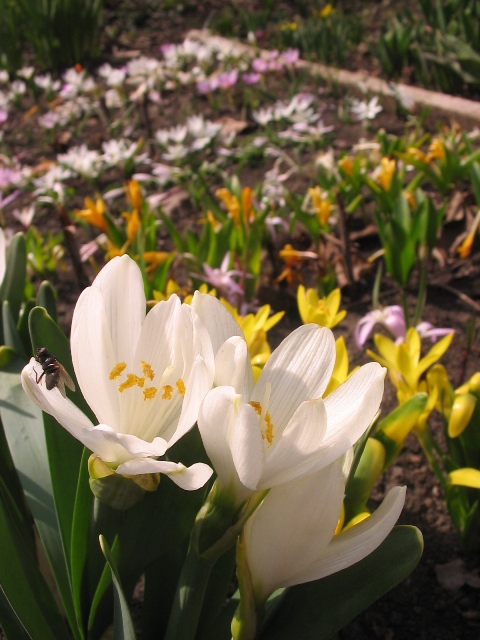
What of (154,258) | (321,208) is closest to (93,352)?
(154,258)

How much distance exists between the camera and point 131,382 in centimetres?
70

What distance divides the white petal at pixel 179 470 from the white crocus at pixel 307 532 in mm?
94

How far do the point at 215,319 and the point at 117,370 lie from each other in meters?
0.12

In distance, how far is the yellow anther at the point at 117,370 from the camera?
689 mm

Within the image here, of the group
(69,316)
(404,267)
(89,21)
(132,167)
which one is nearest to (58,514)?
(404,267)

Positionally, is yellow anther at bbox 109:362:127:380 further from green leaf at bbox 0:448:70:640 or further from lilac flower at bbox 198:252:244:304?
lilac flower at bbox 198:252:244:304

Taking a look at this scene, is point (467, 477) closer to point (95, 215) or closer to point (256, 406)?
point (256, 406)

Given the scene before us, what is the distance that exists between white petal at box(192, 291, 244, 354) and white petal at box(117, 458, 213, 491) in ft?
0.53

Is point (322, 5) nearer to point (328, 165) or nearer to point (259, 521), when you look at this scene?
point (328, 165)

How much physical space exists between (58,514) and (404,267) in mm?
1508

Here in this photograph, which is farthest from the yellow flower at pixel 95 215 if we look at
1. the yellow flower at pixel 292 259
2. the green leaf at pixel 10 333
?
the green leaf at pixel 10 333

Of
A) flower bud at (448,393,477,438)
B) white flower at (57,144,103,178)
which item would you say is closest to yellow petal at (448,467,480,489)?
flower bud at (448,393,477,438)

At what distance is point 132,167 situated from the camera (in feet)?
11.3

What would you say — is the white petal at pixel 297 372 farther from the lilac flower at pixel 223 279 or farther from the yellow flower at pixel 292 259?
the yellow flower at pixel 292 259
